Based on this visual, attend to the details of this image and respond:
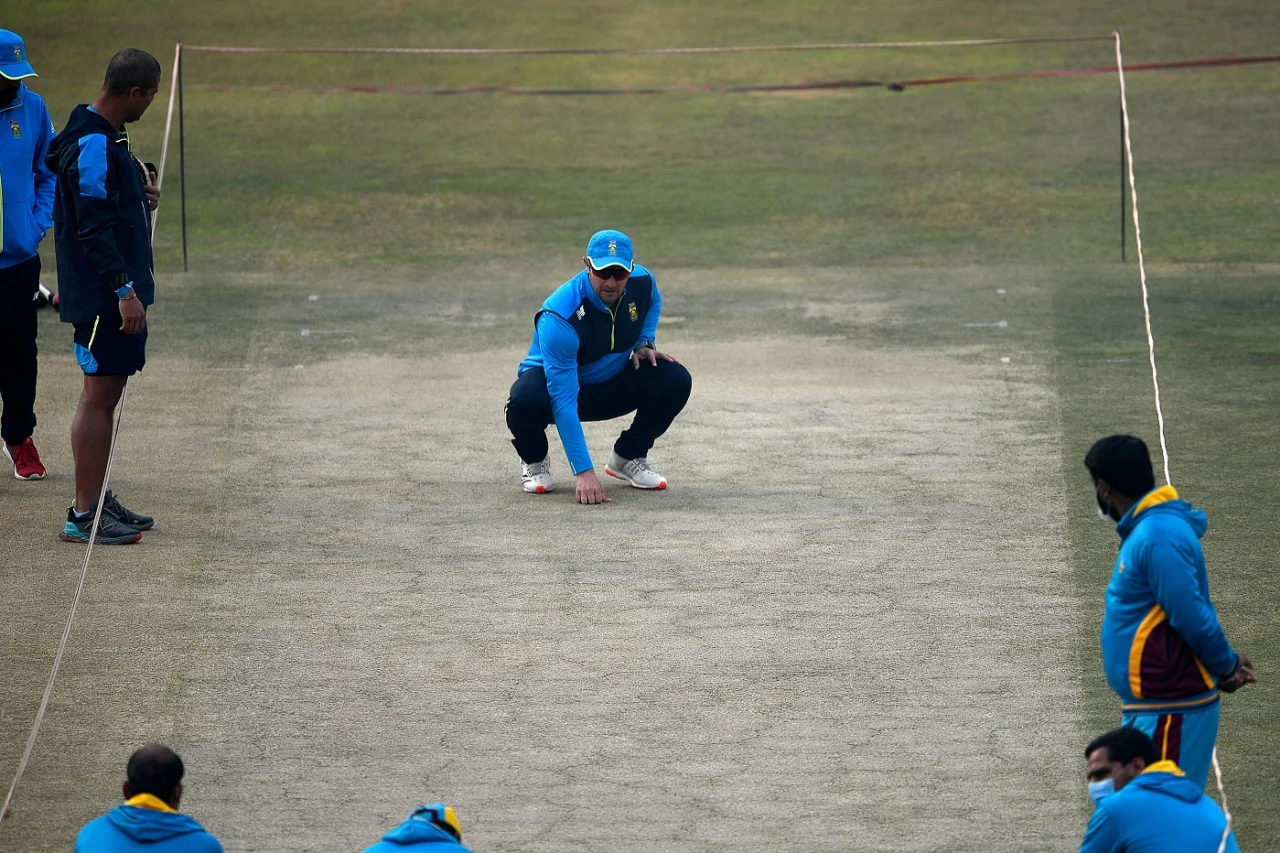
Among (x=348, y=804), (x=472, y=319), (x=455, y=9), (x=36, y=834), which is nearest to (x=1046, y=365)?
(x=472, y=319)

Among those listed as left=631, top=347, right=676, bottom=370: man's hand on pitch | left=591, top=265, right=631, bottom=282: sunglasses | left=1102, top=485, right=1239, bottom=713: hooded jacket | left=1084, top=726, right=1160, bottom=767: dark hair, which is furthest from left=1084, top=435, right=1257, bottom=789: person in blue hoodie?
left=631, top=347, right=676, bottom=370: man's hand on pitch

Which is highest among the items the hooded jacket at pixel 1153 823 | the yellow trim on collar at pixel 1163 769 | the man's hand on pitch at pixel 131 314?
the man's hand on pitch at pixel 131 314

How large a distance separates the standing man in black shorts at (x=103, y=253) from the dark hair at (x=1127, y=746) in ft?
13.6

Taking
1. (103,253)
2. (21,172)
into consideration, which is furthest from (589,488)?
(21,172)

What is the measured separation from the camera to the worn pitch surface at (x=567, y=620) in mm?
5027

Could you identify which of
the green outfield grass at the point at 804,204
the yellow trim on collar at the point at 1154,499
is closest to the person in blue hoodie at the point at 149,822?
the yellow trim on collar at the point at 1154,499

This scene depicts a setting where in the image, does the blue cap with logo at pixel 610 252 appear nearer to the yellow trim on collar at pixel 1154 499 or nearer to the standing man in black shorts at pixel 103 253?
the standing man in black shorts at pixel 103 253

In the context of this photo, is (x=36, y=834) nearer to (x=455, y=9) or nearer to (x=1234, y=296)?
(x=1234, y=296)

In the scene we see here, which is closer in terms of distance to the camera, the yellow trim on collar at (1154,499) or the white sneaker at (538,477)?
the yellow trim on collar at (1154,499)

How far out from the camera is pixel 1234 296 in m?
11.3

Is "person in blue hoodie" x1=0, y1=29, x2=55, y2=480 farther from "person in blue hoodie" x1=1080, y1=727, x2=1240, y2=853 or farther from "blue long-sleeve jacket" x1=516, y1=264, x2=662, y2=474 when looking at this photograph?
"person in blue hoodie" x1=1080, y1=727, x2=1240, y2=853

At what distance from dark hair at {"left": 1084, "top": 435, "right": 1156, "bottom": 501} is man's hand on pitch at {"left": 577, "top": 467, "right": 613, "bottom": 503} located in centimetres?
360

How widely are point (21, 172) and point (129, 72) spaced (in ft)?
4.37

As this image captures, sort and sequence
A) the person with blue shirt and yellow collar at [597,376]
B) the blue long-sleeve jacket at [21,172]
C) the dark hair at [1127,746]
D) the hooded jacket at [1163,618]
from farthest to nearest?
the person with blue shirt and yellow collar at [597,376]
the blue long-sleeve jacket at [21,172]
the hooded jacket at [1163,618]
the dark hair at [1127,746]
